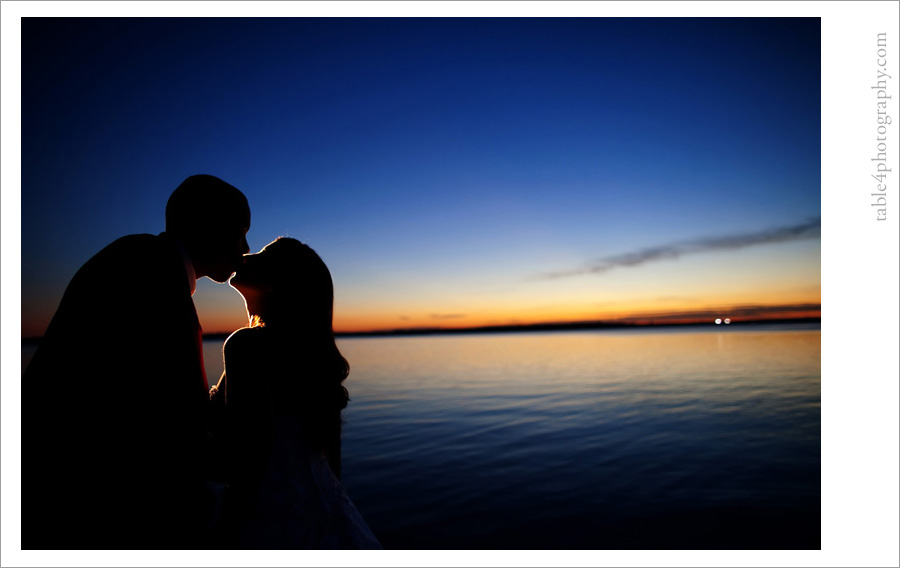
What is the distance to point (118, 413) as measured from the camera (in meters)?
1.84

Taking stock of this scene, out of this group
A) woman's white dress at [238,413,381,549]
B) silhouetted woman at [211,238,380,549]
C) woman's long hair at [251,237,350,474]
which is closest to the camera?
silhouetted woman at [211,238,380,549]

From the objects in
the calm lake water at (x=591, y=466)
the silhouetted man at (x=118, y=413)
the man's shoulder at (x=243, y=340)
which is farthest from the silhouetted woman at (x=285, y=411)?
the calm lake water at (x=591, y=466)

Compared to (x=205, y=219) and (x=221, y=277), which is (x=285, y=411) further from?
(x=205, y=219)

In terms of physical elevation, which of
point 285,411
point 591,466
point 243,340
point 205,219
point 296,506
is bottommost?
point 591,466

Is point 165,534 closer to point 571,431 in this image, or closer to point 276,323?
point 276,323

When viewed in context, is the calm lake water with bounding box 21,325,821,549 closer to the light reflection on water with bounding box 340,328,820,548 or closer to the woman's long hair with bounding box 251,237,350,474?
the light reflection on water with bounding box 340,328,820,548

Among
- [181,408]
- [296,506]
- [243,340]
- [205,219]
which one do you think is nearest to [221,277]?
[205,219]

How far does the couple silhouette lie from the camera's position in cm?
182

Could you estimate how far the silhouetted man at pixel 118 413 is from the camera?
5.93 ft

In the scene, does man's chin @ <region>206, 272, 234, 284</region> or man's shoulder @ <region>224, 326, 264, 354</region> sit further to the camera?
man's chin @ <region>206, 272, 234, 284</region>

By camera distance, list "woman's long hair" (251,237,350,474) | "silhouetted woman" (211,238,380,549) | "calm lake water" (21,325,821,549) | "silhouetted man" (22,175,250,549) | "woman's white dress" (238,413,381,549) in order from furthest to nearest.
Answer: "calm lake water" (21,325,821,549)
"woman's long hair" (251,237,350,474)
"woman's white dress" (238,413,381,549)
"silhouetted woman" (211,238,380,549)
"silhouetted man" (22,175,250,549)

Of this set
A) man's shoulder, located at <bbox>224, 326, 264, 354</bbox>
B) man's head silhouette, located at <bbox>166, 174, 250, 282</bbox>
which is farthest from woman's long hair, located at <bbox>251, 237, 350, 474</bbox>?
man's head silhouette, located at <bbox>166, 174, 250, 282</bbox>

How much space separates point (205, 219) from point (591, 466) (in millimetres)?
6383

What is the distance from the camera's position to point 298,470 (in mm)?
2260
